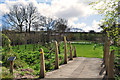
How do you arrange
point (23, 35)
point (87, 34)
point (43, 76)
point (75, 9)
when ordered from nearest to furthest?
point (43, 76), point (75, 9), point (23, 35), point (87, 34)

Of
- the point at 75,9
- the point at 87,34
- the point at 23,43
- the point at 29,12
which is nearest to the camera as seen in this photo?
the point at 75,9

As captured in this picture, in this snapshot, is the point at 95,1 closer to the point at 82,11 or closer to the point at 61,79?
the point at 82,11

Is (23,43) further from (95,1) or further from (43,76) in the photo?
(95,1)

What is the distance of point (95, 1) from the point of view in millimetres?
2697

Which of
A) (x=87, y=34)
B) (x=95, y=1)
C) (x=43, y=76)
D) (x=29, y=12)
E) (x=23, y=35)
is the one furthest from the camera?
(x=87, y=34)

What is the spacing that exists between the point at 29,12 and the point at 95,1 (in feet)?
9.91

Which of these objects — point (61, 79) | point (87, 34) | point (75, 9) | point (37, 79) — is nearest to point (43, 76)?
point (37, 79)

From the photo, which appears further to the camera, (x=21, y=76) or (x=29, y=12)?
(x=29, y=12)

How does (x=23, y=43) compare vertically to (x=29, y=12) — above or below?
below

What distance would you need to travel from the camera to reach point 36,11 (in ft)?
17.4

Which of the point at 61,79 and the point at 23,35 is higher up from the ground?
the point at 23,35

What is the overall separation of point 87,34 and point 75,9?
1018 cm

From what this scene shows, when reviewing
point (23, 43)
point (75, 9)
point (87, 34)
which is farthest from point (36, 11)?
point (87, 34)

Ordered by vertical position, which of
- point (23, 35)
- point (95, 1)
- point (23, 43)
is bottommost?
point (23, 43)
